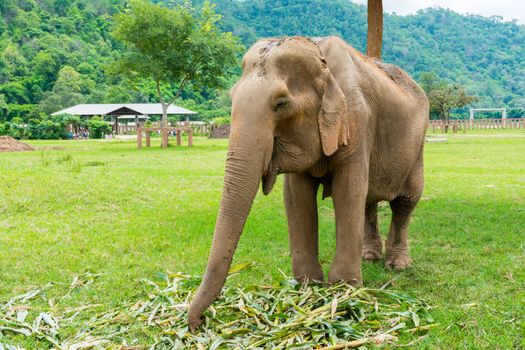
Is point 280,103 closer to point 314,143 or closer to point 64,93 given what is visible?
point 314,143

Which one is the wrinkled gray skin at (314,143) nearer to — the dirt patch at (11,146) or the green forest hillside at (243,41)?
the dirt patch at (11,146)

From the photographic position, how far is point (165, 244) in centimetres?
717

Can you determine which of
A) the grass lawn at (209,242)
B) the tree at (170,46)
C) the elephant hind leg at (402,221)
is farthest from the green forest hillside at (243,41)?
the elephant hind leg at (402,221)

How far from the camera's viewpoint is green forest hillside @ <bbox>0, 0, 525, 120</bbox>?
240 ft

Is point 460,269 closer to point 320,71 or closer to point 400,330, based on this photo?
point 400,330

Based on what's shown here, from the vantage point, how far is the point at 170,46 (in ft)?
104

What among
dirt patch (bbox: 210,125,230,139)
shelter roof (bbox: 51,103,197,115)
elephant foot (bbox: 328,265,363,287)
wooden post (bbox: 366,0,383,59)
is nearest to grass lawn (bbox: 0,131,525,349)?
elephant foot (bbox: 328,265,363,287)

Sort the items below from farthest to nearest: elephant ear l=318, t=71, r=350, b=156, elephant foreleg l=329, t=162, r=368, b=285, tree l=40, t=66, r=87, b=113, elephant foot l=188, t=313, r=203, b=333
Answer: tree l=40, t=66, r=87, b=113
elephant foreleg l=329, t=162, r=368, b=285
elephant ear l=318, t=71, r=350, b=156
elephant foot l=188, t=313, r=203, b=333

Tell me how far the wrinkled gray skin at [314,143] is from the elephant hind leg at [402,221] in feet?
0.07

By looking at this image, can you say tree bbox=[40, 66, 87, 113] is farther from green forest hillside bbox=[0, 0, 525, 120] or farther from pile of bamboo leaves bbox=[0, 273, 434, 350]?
pile of bamboo leaves bbox=[0, 273, 434, 350]

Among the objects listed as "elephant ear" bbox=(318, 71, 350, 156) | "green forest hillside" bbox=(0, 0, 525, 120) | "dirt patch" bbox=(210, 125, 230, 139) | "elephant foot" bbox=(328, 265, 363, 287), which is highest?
"green forest hillside" bbox=(0, 0, 525, 120)

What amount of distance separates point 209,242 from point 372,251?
1.95 metres

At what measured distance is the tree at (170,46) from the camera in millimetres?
30906

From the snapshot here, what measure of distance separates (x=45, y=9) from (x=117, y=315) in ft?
322
